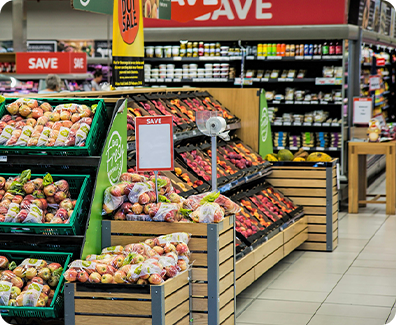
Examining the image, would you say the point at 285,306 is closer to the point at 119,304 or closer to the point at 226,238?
the point at 226,238

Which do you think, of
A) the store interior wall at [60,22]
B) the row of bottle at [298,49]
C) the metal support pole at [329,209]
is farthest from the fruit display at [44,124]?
the store interior wall at [60,22]

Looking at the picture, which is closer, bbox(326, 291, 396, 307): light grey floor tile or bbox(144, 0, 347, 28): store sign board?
bbox(326, 291, 396, 307): light grey floor tile

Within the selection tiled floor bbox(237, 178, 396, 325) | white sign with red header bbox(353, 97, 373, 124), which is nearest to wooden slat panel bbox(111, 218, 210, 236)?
tiled floor bbox(237, 178, 396, 325)

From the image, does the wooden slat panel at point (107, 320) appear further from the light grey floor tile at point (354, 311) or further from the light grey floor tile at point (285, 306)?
the light grey floor tile at point (354, 311)

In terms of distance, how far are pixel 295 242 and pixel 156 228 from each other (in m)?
3.00

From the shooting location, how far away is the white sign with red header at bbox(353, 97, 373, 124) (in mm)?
9188

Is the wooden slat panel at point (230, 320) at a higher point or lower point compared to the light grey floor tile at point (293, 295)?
higher

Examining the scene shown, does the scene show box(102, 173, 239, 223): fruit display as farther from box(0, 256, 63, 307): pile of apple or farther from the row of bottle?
the row of bottle

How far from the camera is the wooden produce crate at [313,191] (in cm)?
676

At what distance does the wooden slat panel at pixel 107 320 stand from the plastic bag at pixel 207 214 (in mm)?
819

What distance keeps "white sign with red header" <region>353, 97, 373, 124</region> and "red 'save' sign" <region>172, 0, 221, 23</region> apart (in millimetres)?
2517

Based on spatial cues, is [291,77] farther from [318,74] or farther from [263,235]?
[263,235]

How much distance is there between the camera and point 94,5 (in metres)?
5.02

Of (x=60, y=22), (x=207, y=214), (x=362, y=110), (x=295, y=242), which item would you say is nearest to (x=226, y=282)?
(x=207, y=214)
